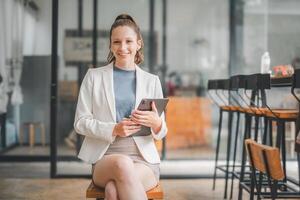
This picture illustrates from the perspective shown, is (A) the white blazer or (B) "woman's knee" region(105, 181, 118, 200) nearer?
(B) "woman's knee" region(105, 181, 118, 200)

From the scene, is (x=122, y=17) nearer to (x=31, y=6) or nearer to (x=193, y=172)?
(x=193, y=172)

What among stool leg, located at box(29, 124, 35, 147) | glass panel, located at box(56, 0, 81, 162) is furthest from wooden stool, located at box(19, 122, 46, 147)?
glass panel, located at box(56, 0, 81, 162)

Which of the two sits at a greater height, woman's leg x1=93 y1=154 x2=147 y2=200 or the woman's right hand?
the woman's right hand

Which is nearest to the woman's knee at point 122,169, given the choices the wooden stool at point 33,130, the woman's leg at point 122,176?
the woman's leg at point 122,176

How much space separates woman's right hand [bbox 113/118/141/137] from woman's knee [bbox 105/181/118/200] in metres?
0.22

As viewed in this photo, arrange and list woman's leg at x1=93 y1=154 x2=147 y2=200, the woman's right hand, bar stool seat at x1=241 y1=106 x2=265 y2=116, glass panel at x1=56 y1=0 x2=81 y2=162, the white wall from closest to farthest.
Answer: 1. woman's leg at x1=93 y1=154 x2=147 y2=200
2. the woman's right hand
3. bar stool seat at x1=241 y1=106 x2=265 y2=116
4. glass panel at x1=56 y1=0 x2=81 y2=162
5. the white wall

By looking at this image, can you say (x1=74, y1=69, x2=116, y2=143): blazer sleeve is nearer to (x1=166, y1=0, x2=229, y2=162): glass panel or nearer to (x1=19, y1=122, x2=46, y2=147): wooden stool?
(x1=166, y1=0, x2=229, y2=162): glass panel

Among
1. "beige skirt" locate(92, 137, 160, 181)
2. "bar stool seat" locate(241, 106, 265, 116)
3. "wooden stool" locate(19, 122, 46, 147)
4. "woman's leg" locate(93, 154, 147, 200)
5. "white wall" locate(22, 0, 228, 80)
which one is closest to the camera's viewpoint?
"woman's leg" locate(93, 154, 147, 200)

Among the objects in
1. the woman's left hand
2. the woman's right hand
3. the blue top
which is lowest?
the woman's right hand

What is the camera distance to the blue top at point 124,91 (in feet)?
6.43

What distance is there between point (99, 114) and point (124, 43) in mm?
349

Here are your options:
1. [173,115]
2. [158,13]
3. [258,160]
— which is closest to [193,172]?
[173,115]

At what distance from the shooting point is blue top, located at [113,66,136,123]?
77.1 inches

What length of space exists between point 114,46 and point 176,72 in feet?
11.4
